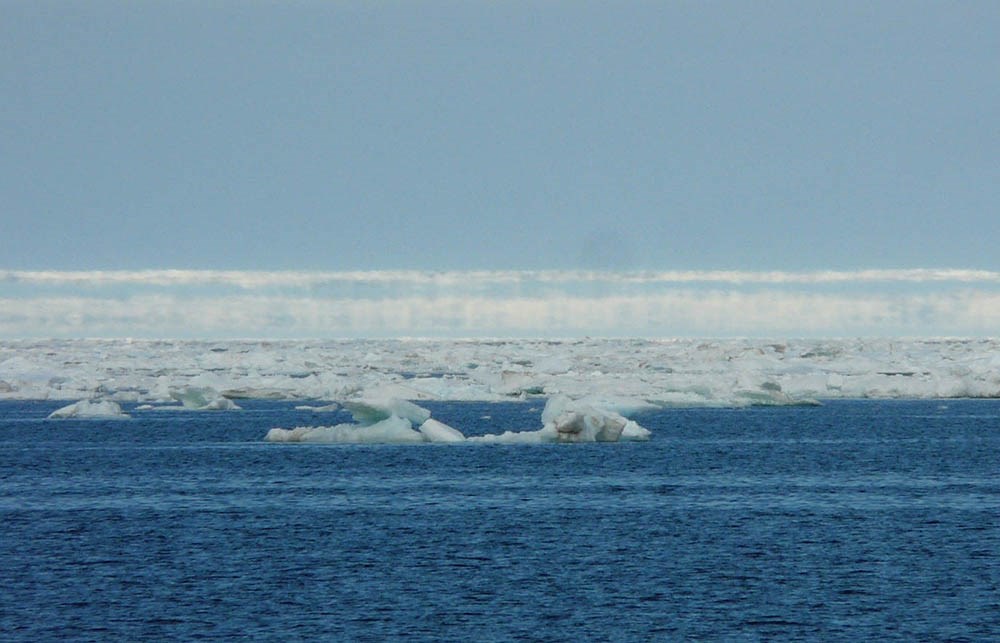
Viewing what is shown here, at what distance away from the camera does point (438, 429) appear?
47.0 meters

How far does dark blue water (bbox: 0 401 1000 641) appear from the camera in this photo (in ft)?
64.9

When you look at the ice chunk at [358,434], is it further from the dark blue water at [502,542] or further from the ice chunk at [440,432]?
the ice chunk at [440,432]

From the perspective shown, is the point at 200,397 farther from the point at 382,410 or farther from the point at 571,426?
the point at 571,426

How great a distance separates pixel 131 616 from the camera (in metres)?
20.1

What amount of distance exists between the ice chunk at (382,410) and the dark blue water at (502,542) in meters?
1.44

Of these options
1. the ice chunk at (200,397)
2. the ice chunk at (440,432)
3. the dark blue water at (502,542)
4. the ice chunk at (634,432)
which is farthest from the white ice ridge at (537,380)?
the dark blue water at (502,542)

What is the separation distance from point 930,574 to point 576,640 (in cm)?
760

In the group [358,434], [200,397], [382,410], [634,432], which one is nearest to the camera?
[358,434]

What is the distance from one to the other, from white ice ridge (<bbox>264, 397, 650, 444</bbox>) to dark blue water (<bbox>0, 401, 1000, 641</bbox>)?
0.79 meters

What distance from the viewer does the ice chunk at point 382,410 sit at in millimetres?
47562

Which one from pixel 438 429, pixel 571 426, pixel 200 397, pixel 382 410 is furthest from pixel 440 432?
pixel 200 397

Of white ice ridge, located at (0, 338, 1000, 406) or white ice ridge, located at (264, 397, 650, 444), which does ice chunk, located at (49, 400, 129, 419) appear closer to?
white ice ridge, located at (0, 338, 1000, 406)

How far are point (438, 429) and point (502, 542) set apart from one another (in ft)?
66.1

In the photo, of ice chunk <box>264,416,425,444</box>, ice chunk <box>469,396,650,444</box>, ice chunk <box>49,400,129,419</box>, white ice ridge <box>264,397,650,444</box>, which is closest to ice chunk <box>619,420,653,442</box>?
white ice ridge <box>264,397,650,444</box>
